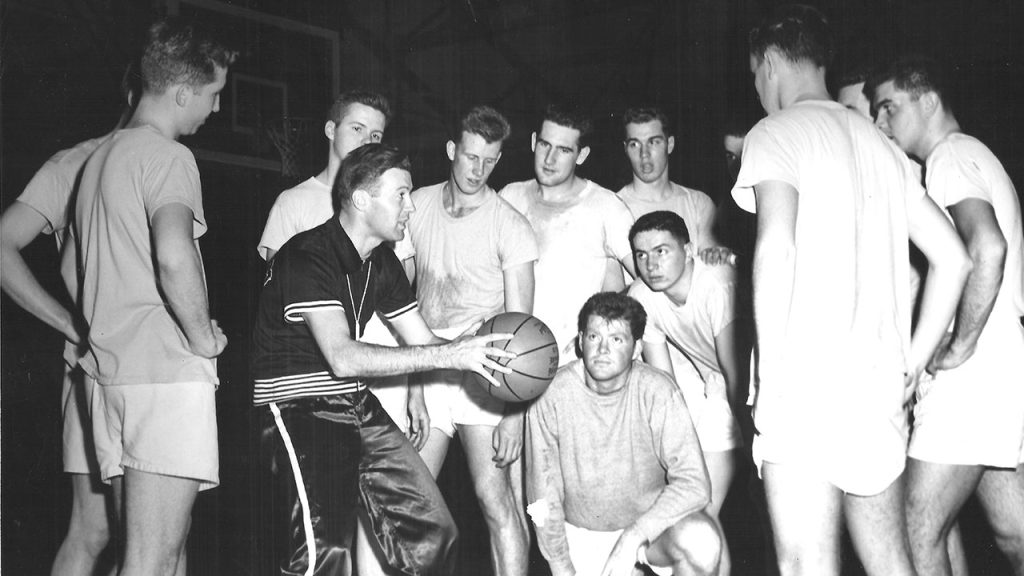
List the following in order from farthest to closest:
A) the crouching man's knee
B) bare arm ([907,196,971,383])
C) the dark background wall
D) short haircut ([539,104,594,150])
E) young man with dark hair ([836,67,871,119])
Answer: the dark background wall
short haircut ([539,104,594,150])
young man with dark hair ([836,67,871,119])
the crouching man's knee
bare arm ([907,196,971,383])

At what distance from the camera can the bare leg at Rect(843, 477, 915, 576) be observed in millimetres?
2688

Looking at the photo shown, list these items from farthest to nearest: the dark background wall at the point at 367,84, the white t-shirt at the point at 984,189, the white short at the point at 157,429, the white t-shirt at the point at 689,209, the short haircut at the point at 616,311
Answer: the dark background wall at the point at 367,84 < the white t-shirt at the point at 689,209 < the short haircut at the point at 616,311 < the white t-shirt at the point at 984,189 < the white short at the point at 157,429

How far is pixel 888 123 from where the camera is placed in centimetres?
375

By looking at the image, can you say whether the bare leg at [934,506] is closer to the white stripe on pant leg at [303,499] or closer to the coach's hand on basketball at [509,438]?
the coach's hand on basketball at [509,438]

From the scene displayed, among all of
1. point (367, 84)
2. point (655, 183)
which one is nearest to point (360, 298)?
point (655, 183)

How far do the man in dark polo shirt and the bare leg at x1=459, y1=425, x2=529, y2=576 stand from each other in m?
0.84

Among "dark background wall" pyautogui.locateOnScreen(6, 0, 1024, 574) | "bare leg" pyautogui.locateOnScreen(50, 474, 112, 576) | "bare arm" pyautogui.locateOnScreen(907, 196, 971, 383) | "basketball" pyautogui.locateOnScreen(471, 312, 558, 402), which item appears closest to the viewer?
"bare arm" pyautogui.locateOnScreen(907, 196, 971, 383)

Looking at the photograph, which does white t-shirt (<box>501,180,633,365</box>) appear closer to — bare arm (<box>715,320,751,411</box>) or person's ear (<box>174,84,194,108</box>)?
bare arm (<box>715,320,751,411</box>)

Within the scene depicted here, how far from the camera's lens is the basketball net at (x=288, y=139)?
11.0 m

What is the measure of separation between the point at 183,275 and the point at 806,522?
77.7 inches

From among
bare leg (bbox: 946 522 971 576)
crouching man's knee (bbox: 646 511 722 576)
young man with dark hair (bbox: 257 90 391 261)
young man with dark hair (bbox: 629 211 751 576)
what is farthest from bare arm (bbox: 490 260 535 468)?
bare leg (bbox: 946 522 971 576)

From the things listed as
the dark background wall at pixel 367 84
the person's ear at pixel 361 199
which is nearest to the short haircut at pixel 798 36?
the person's ear at pixel 361 199

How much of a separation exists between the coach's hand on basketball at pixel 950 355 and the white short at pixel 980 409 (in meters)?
0.05

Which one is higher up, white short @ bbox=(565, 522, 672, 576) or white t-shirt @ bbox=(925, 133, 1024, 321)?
white t-shirt @ bbox=(925, 133, 1024, 321)
